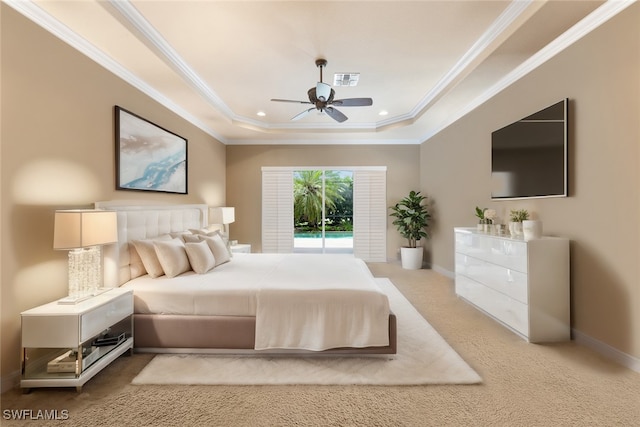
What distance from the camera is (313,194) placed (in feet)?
22.2

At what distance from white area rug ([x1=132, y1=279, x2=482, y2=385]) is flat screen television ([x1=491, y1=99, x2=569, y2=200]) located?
6.40ft

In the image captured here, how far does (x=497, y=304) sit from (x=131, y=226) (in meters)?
3.93

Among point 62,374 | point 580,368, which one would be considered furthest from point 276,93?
point 580,368

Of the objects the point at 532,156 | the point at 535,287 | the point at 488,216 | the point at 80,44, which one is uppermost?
the point at 80,44

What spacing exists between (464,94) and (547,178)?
1.58m

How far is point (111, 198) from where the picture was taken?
118 inches

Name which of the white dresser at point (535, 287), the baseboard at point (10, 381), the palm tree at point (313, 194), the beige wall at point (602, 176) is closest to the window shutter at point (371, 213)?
the palm tree at point (313, 194)

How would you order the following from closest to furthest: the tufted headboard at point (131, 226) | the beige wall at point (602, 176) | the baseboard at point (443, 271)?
1. the beige wall at point (602, 176)
2. the tufted headboard at point (131, 226)
3. the baseboard at point (443, 271)

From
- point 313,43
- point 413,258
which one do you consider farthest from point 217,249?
point 413,258

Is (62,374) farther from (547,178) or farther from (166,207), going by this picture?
(547,178)

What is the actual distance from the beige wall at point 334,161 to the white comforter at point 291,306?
13.2ft

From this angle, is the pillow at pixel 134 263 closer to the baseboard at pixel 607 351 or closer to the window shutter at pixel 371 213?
the baseboard at pixel 607 351

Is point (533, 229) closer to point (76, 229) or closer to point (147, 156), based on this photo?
point (76, 229)

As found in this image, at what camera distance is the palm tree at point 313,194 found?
22.0 feet
